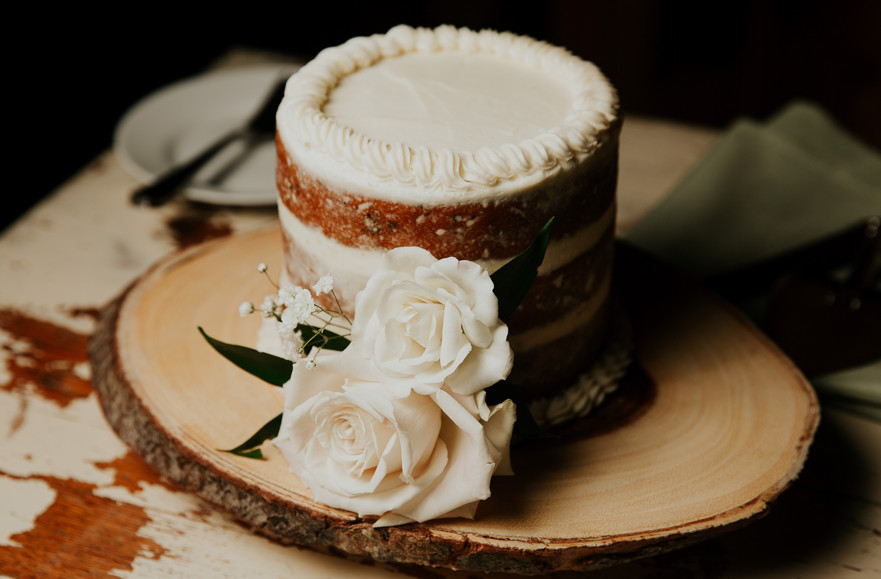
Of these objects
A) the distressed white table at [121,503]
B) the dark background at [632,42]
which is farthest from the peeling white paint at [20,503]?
the dark background at [632,42]

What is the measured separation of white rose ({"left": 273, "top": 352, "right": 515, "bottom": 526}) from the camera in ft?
2.65

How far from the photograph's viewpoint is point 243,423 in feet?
3.33

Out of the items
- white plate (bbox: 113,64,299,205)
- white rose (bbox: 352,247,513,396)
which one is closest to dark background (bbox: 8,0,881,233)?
white plate (bbox: 113,64,299,205)

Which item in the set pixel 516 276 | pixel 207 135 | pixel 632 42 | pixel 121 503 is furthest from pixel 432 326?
pixel 632 42

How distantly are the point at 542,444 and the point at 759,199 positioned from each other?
0.83m

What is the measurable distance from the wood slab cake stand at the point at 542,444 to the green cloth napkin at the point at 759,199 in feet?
0.78

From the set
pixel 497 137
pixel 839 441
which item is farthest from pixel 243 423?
pixel 839 441

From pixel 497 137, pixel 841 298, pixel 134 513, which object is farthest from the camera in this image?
pixel 841 298

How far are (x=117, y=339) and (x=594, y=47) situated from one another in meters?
2.42

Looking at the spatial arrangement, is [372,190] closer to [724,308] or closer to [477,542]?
[477,542]

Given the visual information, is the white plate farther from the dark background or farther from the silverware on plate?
the dark background

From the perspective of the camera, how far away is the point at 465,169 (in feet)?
2.86

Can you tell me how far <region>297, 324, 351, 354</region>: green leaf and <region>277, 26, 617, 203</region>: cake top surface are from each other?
5.7 inches

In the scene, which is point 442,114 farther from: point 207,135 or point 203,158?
point 207,135
